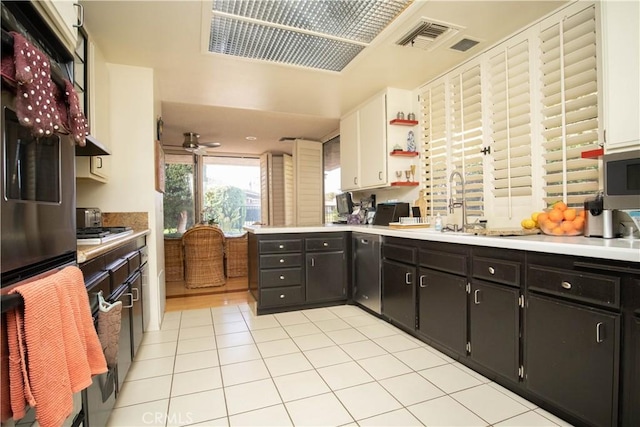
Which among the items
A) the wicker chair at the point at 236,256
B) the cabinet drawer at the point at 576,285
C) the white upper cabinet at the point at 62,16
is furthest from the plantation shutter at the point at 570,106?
→ the wicker chair at the point at 236,256

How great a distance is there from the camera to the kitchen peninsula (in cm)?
135

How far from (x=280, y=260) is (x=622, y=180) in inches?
108

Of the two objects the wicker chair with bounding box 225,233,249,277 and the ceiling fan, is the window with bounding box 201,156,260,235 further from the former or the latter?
the wicker chair with bounding box 225,233,249,277

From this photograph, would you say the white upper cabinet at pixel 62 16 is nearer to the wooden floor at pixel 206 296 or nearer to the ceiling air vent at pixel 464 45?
the ceiling air vent at pixel 464 45

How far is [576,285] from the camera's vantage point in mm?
1499

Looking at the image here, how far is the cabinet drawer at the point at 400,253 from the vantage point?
2.64 metres

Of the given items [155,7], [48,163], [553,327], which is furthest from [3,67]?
[553,327]

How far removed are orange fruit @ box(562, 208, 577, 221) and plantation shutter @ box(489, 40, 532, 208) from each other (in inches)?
15.4

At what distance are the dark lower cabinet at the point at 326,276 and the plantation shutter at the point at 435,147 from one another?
114cm

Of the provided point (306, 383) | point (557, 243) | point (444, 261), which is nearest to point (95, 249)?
point (306, 383)

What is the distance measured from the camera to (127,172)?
2.92 m

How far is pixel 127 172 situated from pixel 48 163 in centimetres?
207

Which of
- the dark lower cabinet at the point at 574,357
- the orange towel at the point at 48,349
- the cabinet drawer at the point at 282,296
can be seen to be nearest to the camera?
the orange towel at the point at 48,349

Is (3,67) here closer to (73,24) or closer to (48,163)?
(48,163)
